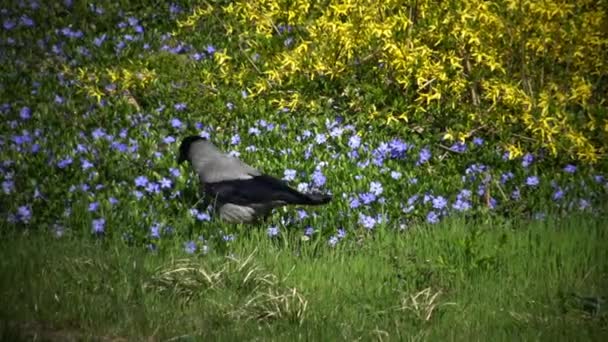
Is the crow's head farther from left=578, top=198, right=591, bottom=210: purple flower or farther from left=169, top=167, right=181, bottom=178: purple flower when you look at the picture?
left=578, top=198, right=591, bottom=210: purple flower

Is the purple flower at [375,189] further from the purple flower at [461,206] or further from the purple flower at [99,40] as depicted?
the purple flower at [99,40]

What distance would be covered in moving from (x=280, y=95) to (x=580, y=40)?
3105mm

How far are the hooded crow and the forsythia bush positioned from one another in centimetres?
166

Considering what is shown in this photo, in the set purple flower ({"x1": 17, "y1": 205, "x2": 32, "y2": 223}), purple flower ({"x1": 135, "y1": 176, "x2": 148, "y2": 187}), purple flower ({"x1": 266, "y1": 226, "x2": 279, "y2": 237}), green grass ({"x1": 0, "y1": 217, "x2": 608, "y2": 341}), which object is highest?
purple flower ({"x1": 135, "y1": 176, "x2": 148, "y2": 187})

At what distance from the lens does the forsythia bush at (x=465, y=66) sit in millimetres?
8797

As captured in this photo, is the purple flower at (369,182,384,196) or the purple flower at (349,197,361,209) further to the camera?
the purple flower at (369,182,384,196)

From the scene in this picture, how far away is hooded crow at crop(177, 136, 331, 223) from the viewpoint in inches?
295

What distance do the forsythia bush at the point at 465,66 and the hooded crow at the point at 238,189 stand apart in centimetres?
166

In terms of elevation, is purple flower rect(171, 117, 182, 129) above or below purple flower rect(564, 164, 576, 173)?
above

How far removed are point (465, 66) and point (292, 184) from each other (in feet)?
8.21

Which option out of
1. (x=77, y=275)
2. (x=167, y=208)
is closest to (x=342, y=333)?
(x=77, y=275)

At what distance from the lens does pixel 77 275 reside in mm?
6531

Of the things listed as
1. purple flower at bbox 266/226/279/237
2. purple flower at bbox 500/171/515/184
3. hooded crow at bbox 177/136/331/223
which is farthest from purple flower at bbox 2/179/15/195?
purple flower at bbox 500/171/515/184

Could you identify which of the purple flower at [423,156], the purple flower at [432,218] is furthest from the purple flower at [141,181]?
the purple flower at [423,156]
